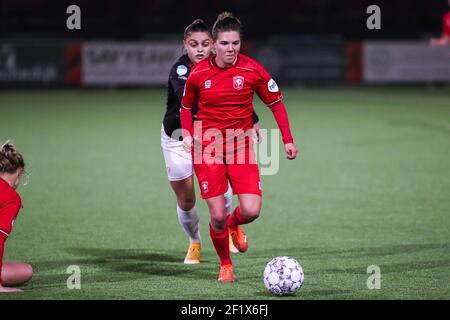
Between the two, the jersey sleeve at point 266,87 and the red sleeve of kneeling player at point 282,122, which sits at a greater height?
the jersey sleeve at point 266,87

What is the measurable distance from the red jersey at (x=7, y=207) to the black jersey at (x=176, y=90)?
5.28 ft

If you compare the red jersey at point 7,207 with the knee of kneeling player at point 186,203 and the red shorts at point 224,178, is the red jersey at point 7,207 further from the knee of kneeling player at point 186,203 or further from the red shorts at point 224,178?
the knee of kneeling player at point 186,203

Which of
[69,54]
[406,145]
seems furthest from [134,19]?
[406,145]

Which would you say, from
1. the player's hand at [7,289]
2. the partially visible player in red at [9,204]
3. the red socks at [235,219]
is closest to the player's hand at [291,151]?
the red socks at [235,219]

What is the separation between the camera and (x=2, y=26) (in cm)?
2795

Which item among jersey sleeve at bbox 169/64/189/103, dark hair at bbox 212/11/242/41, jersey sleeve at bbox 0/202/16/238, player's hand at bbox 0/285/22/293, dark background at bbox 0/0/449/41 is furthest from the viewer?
dark background at bbox 0/0/449/41

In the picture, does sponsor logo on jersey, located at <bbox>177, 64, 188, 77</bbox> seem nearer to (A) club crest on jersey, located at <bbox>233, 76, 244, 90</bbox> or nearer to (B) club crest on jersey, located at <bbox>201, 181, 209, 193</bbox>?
(A) club crest on jersey, located at <bbox>233, 76, 244, 90</bbox>

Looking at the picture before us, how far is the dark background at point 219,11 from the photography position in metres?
28.5

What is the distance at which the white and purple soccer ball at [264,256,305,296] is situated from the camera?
602 cm

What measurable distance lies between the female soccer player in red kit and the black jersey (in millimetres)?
420

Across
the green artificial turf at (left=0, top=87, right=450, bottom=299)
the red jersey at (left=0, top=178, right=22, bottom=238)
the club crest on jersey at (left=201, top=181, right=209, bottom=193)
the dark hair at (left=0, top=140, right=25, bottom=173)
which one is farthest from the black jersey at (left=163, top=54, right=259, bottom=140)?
the red jersey at (left=0, top=178, right=22, bottom=238)

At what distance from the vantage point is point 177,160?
7348 millimetres

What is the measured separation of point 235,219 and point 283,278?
0.99m

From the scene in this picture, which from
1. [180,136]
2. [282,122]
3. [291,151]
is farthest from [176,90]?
[291,151]
